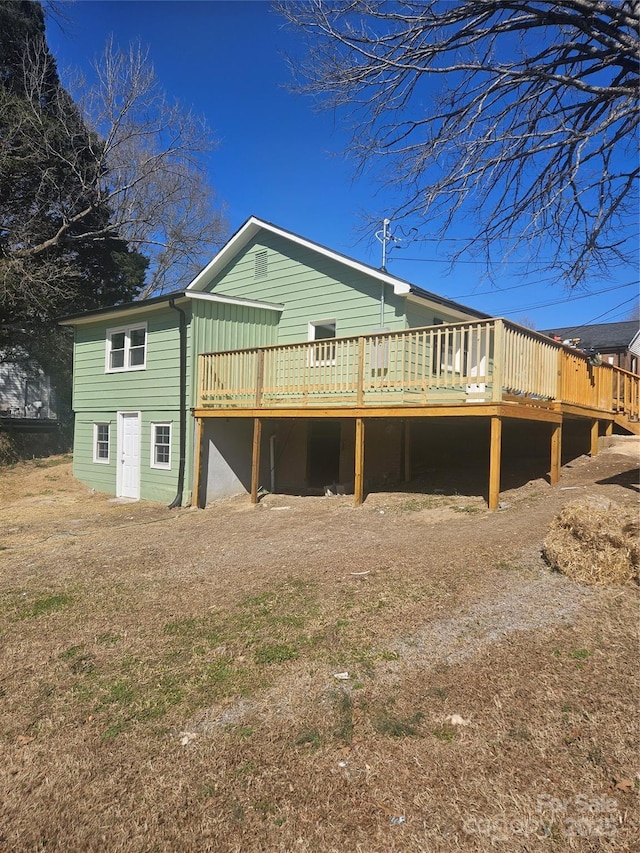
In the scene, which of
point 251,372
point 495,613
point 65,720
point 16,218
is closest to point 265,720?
point 65,720

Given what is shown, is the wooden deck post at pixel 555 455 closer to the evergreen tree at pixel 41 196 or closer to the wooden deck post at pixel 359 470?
the wooden deck post at pixel 359 470

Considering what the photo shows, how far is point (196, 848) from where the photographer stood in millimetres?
2451

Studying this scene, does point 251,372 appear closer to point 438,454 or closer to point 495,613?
point 438,454

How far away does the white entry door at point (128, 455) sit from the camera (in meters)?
13.9

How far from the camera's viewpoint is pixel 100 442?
15.4m

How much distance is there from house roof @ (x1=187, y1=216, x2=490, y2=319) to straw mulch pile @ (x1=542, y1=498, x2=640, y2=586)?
6788mm

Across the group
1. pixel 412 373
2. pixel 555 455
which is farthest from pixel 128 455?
pixel 555 455

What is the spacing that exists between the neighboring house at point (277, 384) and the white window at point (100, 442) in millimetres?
40

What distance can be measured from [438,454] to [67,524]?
8.30 m

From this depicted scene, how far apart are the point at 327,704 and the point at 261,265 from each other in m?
12.7

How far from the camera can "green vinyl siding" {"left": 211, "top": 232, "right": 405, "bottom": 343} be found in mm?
12023

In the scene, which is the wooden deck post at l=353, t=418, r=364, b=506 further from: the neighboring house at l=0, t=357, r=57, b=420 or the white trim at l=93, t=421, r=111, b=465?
the neighboring house at l=0, t=357, r=57, b=420

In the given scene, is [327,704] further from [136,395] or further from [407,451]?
[136,395]

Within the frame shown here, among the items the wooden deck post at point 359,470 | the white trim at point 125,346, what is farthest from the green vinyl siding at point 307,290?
the wooden deck post at point 359,470
